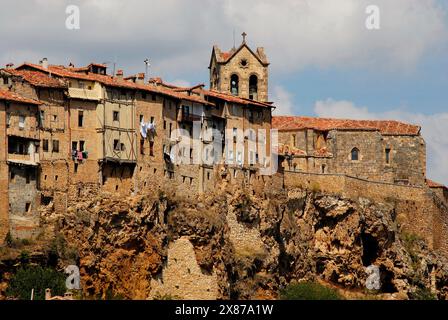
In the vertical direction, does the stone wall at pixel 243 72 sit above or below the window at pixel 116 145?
above

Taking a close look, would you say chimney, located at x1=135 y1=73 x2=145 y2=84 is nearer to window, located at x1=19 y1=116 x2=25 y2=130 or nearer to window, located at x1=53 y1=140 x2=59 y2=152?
window, located at x1=53 y1=140 x2=59 y2=152

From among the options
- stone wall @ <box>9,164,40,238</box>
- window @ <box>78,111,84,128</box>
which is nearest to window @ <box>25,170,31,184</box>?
stone wall @ <box>9,164,40,238</box>

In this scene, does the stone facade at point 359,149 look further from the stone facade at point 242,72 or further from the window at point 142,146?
the window at point 142,146

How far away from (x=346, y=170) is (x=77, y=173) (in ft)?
118

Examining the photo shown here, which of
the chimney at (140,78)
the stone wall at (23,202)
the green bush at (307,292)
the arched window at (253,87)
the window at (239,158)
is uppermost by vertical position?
the arched window at (253,87)

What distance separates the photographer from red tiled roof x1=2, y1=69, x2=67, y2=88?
376ft

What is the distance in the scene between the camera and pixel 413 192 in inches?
5640

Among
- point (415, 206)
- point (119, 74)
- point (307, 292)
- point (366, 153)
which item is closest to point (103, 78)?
point (119, 74)

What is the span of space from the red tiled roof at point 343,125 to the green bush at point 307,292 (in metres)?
20.6

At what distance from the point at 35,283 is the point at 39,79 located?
1620cm

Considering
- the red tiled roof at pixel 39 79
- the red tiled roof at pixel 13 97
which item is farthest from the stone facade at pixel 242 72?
the red tiled roof at pixel 13 97

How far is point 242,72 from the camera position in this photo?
472 ft

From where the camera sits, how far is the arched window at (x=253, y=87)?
142625 millimetres

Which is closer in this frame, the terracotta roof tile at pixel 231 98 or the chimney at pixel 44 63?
the chimney at pixel 44 63
